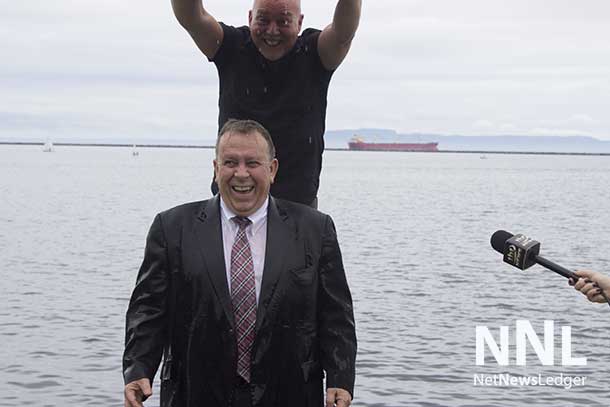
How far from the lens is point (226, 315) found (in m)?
5.15

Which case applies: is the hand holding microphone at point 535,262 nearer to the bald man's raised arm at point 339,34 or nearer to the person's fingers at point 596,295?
Result: the person's fingers at point 596,295

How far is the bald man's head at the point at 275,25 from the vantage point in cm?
569

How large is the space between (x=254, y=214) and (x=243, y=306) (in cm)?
49

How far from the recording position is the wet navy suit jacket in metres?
5.19

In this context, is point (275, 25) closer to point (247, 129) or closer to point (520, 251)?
point (247, 129)

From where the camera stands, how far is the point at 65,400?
49.6 ft

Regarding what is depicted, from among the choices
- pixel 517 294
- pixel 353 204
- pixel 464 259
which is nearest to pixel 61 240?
pixel 464 259

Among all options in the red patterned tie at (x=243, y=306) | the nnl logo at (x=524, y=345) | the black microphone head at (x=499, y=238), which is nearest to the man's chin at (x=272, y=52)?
the red patterned tie at (x=243, y=306)

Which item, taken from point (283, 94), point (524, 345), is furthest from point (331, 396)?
point (524, 345)

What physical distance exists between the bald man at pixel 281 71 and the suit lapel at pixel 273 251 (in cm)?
64

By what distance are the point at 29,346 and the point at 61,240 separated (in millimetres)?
20065

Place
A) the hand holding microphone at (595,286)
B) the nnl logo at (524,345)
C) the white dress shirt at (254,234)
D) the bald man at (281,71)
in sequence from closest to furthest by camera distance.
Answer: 1. the white dress shirt at (254,234)
2. the hand holding microphone at (595,286)
3. the bald man at (281,71)
4. the nnl logo at (524,345)

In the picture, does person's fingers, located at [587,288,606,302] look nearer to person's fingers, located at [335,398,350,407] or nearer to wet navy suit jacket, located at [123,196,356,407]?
wet navy suit jacket, located at [123,196,356,407]

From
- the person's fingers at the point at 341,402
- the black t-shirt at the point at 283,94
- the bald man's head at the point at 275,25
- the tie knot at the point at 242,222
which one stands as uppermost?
the bald man's head at the point at 275,25
